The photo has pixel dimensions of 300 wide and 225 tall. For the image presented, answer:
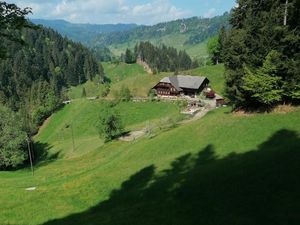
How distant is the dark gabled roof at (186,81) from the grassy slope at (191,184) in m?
71.7

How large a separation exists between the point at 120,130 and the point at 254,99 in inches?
1523

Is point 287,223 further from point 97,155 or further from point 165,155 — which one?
point 97,155

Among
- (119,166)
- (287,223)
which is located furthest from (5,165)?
(287,223)

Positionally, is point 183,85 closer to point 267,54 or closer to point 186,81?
point 186,81

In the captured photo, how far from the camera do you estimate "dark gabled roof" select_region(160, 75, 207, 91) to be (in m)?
124

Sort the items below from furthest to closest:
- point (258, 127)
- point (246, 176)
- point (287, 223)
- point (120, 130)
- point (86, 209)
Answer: point (120, 130) < point (258, 127) < point (86, 209) < point (246, 176) < point (287, 223)

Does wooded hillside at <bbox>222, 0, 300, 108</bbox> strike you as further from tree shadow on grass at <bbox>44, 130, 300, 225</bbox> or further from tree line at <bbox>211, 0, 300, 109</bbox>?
tree shadow on grass at <bbox>44, 130, 300, 225</bbox>

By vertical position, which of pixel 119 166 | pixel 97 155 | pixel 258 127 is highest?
pixel 258 127

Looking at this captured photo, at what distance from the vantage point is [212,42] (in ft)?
519

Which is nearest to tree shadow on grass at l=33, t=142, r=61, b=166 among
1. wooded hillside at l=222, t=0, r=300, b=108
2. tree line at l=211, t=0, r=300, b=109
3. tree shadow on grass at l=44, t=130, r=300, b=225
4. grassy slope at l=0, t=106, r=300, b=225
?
grassy slope at l=0, t=106, r=300, b=225

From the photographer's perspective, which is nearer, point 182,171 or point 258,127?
point 182,171

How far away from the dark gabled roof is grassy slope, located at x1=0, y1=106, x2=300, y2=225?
2824 inches

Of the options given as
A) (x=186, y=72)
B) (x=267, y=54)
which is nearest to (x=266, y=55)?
(x=267, y=54)

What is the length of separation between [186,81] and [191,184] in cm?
9817
